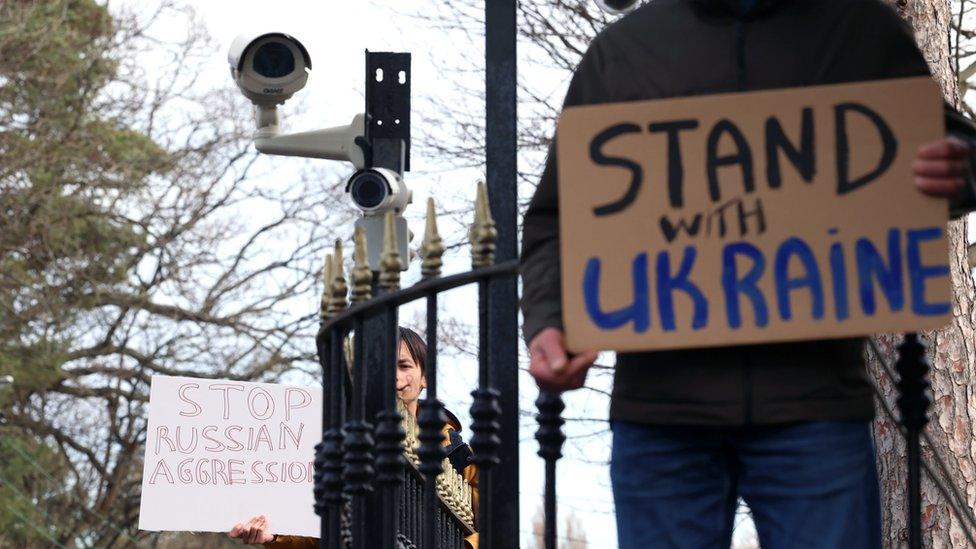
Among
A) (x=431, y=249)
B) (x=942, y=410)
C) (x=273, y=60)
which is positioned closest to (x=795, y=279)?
(x=431, y=249)

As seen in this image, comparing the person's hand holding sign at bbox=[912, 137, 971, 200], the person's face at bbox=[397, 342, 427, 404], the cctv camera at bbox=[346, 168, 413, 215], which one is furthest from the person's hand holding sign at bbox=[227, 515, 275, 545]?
the person's hand holding sign at bbox=[912, 137, 971, 200]

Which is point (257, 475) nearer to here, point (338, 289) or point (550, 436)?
A: point (338, 289)

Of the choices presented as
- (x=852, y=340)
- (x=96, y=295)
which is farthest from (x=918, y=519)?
(x=96, y=295)

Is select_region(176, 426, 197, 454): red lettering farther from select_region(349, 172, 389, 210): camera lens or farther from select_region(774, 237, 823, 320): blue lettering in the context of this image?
select_region(774, 237, 823, 320): blue lettering

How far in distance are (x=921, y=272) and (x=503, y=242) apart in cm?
140

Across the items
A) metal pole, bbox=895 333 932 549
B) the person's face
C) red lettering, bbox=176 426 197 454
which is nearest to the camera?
metal pole, bbox=895 333 932 549

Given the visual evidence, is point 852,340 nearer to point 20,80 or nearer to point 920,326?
point 920,326

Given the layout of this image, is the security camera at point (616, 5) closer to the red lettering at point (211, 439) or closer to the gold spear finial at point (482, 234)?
the gold spear finial at point (482, 234)

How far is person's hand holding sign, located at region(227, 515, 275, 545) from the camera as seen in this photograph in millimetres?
6508

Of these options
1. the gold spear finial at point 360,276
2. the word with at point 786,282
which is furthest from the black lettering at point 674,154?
the gold spear finial at point 360,276

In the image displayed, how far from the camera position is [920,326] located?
2.78 meters

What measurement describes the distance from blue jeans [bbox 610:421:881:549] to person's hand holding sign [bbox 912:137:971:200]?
0.42m

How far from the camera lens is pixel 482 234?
360cm

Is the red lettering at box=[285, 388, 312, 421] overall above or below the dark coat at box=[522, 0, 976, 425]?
above
